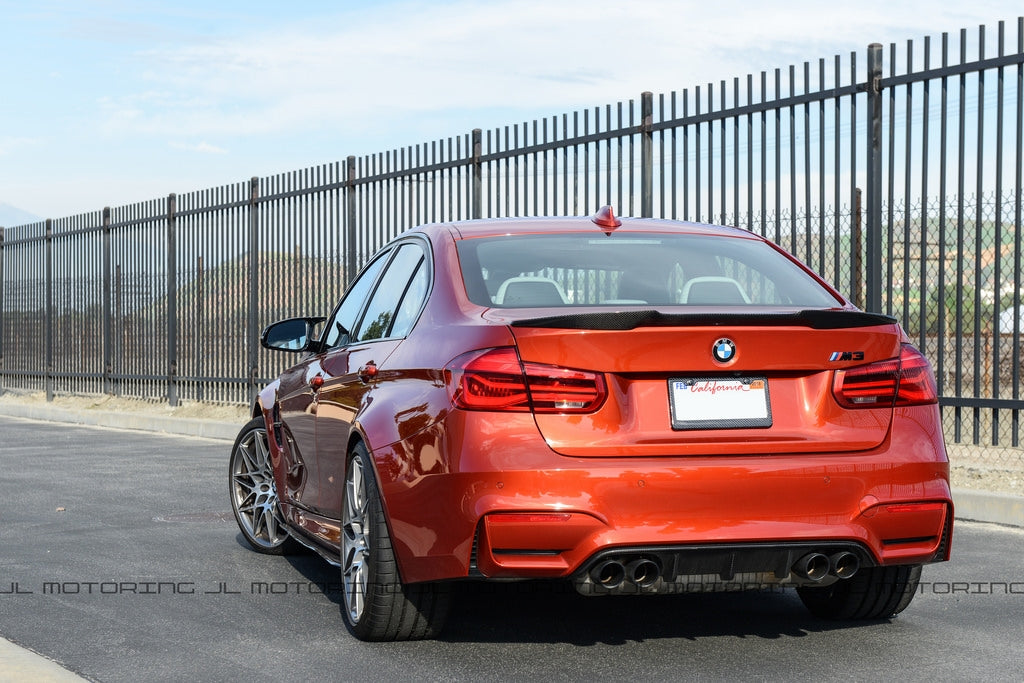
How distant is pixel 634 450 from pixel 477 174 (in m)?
10.9

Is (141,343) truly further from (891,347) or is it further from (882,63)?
(891,347)

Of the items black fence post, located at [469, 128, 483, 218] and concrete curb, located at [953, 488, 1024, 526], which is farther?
black fence post, located at [469, 128, 483, 218]

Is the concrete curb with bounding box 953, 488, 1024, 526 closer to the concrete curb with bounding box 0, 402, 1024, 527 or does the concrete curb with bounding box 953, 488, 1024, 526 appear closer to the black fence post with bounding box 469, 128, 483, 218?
the concrete curb with bounding box 0, 402, 1024, 527

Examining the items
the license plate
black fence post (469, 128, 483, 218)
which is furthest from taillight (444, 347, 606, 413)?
black fence post (469, 128, 483, 218)

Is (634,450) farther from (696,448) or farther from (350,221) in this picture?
(350,221)

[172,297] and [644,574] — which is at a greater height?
Result: [172,297]

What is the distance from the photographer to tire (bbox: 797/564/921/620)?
5766 millimetres

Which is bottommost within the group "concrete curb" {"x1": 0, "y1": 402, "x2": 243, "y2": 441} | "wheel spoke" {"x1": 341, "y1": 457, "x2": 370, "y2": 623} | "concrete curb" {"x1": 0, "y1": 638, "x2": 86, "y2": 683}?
"concrete curb" {"x1": 0, "y1": 402, "x2": 243, "y2": 441}

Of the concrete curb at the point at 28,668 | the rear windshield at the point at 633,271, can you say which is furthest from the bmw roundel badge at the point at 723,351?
the concrete curb at the point at 28,668

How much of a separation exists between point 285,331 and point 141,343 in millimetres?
15529

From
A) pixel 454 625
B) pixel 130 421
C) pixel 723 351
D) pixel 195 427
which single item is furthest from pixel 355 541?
pixel 130 421

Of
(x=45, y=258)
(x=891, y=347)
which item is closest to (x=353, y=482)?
(x=891, y=347)

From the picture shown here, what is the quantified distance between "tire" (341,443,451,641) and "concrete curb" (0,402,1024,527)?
14.6 ft

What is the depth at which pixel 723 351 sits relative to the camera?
4.96 metres
